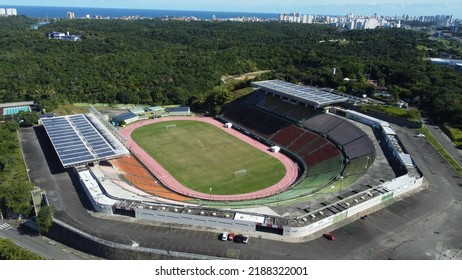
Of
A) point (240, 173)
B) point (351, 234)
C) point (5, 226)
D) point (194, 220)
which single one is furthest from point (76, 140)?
point (351, 234)

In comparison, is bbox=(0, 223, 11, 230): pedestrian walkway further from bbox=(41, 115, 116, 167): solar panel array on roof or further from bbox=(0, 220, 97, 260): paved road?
bbox=(41, 115, 116, 167): solar panel array on roof

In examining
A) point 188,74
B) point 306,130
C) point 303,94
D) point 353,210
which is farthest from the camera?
point 188,74

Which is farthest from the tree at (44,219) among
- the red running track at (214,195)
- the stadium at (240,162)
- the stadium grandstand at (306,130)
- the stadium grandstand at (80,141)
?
the stadium grandstand at (306,130)

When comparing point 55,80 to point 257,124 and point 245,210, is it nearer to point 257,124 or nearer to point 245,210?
point 257,124

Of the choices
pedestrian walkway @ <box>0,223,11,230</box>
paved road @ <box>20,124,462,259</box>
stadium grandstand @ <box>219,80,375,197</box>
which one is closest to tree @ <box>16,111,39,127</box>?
paved road @ <box>20,124,462,259</box>

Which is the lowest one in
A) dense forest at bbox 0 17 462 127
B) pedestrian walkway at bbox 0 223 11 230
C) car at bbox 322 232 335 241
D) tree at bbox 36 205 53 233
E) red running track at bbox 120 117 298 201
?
pedestrian walkway at bbox 0 223 11 230

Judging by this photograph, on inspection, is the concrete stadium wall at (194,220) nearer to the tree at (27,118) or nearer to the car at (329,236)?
the car at (329,236)

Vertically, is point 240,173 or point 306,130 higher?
point 306,130

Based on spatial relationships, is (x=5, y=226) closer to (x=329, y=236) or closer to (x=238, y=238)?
(x=238, y=238)
